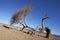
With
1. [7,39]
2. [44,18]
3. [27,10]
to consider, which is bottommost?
[7,39]

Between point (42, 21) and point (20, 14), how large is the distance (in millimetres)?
8508

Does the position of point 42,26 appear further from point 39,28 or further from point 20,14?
point 20,14

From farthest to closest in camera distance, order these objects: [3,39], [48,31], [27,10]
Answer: [27,10], [48,31], [3,39]

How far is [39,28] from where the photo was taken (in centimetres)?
2902

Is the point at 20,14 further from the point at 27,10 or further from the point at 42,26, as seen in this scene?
the point at 42,26

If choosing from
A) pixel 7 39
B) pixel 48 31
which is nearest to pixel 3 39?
pixel 7 39

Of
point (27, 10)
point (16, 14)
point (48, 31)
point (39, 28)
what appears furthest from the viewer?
point (16, 14)

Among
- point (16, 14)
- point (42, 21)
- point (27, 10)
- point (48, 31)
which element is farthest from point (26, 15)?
point (48, 31)

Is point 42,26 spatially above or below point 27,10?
below

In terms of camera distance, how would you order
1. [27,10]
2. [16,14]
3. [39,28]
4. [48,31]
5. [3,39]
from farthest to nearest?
[16,14] < [27,10] < [39,28] < [48,31] < [3,39]

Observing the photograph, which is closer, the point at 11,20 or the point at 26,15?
the point at 26,15

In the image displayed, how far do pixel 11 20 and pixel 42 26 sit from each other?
11852mm

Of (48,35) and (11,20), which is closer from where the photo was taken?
(48,35)

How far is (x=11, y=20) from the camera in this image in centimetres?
3675
